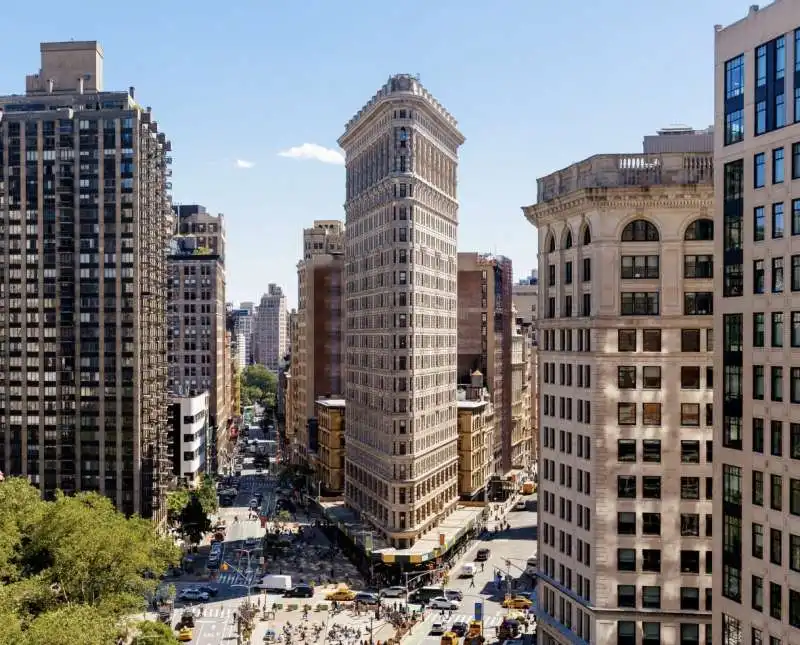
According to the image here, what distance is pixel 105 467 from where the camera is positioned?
141m

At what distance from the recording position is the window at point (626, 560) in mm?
74625

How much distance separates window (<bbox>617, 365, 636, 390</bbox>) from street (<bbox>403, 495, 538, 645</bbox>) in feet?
128

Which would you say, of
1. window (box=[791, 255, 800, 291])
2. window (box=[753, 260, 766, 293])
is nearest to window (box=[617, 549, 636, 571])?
window (box=[753, 260, 766, 293])

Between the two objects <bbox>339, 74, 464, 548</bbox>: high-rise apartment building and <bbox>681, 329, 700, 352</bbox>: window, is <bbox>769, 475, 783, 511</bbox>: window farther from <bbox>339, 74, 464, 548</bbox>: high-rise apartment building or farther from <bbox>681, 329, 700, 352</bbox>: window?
<bbox>339, 74, 464, 548</bbox>: high-rise apartment building

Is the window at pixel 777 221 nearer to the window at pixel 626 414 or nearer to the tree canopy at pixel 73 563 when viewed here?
the window at pixel 626 414

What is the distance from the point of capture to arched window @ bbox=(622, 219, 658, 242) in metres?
75.6

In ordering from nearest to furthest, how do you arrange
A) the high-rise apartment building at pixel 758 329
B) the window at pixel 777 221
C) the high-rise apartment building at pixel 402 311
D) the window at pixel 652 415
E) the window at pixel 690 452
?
1. the high-rise apartment building at pixel 758 329
2. the window at pixel 777 221
3. the window at pixel 690 452
4. the window at pixel 652 415
5. the high-rise apartment building at pixel 402 311

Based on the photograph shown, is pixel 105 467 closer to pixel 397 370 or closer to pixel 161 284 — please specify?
pixel 161 284

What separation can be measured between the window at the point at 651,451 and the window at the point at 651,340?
23.9 feet

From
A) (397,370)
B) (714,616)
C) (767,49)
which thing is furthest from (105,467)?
(767,49)

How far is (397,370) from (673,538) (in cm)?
6373

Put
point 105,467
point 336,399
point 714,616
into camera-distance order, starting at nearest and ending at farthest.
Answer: point 714,616
point 105,467
point 336,399

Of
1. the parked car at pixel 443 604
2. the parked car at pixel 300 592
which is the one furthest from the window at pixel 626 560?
the parked car at pixel 300 592


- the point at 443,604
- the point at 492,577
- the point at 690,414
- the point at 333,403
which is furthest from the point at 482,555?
the point at 690,414
